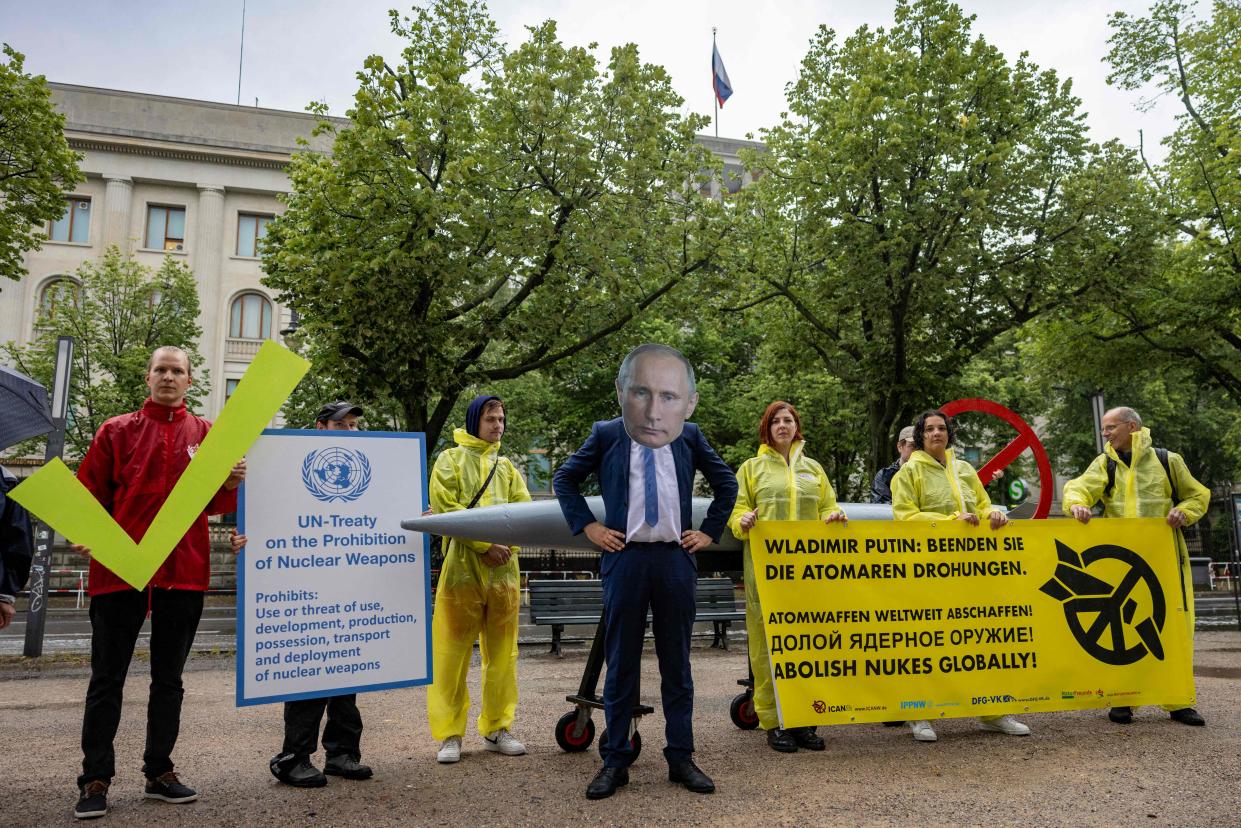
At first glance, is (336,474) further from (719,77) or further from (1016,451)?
(719,77)

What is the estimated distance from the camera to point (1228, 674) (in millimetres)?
9141

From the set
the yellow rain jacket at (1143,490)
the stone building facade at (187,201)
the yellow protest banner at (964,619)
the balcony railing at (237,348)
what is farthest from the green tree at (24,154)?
the balcony railing at (237,348)

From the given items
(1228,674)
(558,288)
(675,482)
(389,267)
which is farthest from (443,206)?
(1228,674)

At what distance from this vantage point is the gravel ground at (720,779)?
4.13 metres

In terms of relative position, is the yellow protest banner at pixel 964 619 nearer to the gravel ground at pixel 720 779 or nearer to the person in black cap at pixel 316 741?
the gravel ground at pixel 720 779

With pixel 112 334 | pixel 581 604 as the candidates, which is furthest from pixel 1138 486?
pixel 112 334

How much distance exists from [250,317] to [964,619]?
1434 inches

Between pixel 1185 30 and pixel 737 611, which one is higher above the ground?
pixel 1185 30

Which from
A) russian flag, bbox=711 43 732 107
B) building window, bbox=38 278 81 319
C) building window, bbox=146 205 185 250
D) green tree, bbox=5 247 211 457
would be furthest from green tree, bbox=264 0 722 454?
building window, bbox=146 205 185 250

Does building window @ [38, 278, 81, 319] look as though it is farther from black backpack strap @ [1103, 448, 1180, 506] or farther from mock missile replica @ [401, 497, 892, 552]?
black backpack strap @ [1103, 448, 1180, 506]

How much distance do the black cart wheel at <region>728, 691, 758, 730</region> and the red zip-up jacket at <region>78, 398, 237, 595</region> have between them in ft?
11.3

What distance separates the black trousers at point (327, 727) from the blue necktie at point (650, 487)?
1.95 meters

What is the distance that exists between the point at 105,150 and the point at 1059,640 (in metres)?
39.9

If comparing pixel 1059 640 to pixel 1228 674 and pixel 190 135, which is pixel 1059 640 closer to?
pixel 1228 674
